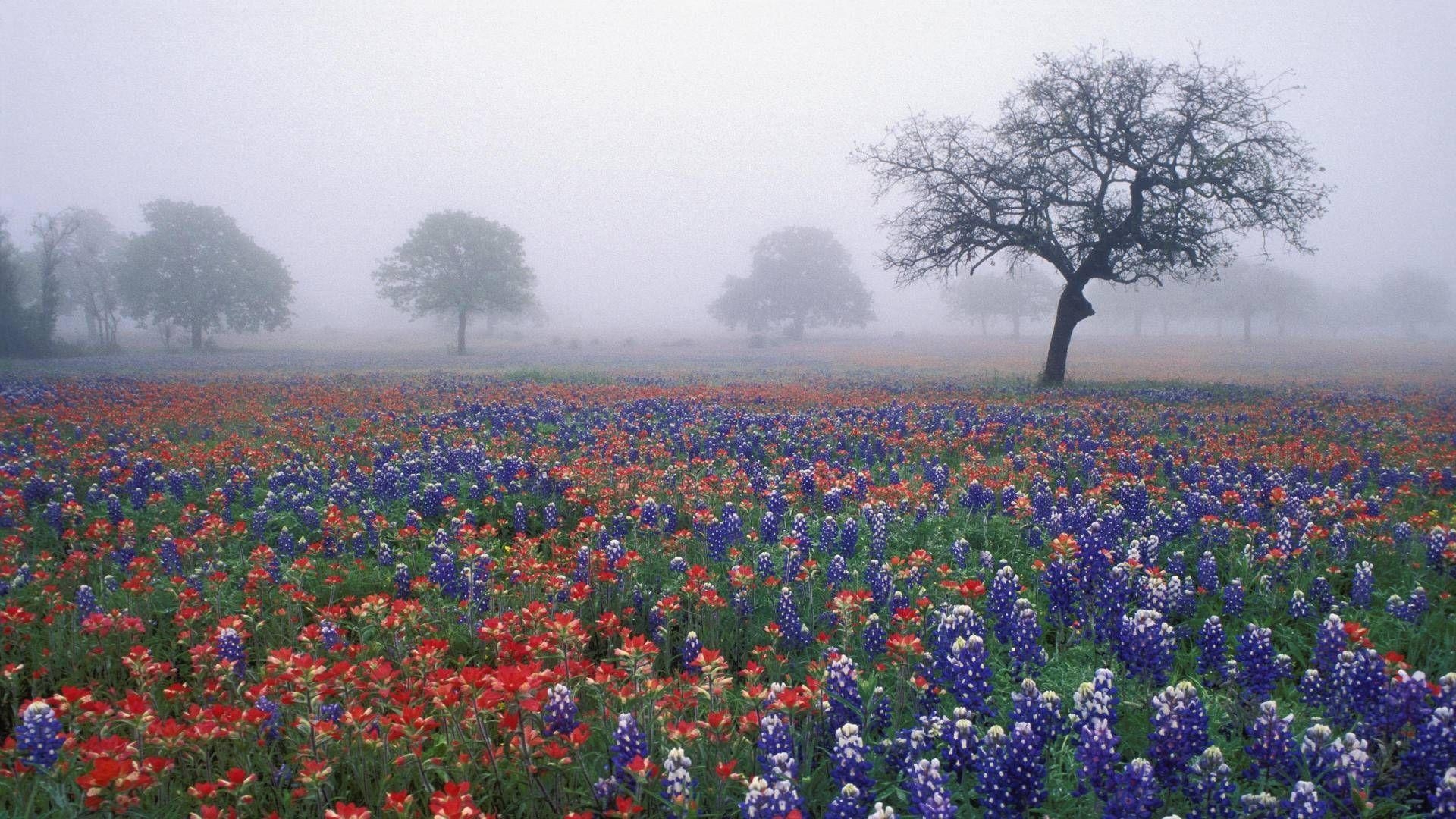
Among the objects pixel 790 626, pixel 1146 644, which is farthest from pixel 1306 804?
pixel 790 626

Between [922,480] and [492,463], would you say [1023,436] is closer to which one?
[922,480]

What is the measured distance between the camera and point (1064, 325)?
2311 centimetres

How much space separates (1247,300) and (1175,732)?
357 feet

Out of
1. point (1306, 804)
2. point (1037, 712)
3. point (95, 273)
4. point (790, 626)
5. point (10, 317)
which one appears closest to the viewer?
point (1306, 804)

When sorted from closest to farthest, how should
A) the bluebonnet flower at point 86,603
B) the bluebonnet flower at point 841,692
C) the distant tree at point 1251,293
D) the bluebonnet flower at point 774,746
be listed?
the bluebonnet flower at point 774,746
the bluebonnet flower at point 841,692
the bluebonnet flower at point 86,603
the distant tree at point 1251,293

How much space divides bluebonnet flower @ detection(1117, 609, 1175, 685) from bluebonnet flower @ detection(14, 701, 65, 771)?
14.3ft

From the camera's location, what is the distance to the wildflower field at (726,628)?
103 inches

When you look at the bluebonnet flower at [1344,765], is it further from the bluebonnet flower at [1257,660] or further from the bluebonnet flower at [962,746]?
the bluebonnet flower at [962,746]

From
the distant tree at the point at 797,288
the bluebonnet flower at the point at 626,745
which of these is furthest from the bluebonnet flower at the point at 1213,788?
the distant tree at the point at 797,288

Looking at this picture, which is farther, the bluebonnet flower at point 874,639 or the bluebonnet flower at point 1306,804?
the bluebonnet flower at point 874,639

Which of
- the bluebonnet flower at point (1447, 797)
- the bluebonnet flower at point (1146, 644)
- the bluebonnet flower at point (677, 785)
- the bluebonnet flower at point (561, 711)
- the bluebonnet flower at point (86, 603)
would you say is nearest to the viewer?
the bluebonnet flower at point (1447, 797)

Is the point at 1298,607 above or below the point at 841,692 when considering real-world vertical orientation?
below

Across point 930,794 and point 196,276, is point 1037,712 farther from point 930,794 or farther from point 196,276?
point 196,276

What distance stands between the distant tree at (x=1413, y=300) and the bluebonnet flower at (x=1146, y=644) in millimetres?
139867
